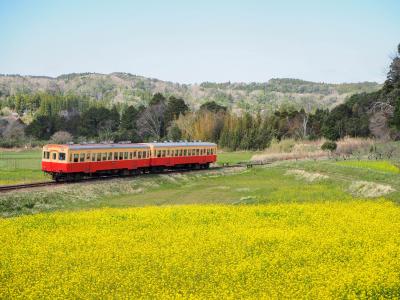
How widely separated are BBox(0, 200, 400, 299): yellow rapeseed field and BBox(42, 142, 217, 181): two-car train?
527 inches

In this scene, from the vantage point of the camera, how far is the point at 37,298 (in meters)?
15.2

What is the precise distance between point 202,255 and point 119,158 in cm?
2675

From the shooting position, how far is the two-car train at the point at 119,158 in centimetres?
4025

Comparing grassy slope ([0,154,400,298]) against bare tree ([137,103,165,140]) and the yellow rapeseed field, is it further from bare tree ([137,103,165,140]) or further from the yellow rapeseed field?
bare tree ([137,103,165,140])

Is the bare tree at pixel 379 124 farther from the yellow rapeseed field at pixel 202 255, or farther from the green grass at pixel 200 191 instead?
the yellow rapeseed field at pixel 202 255

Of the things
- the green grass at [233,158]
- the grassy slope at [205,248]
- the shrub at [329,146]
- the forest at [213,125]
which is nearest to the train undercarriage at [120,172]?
the grassy slope at [205,248]

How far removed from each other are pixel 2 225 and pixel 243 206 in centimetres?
1260

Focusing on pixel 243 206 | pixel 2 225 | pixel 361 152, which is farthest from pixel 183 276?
pixel 361 152

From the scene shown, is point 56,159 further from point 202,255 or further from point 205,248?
point 202,255

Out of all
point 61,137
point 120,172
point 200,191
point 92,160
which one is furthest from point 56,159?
point 61,137

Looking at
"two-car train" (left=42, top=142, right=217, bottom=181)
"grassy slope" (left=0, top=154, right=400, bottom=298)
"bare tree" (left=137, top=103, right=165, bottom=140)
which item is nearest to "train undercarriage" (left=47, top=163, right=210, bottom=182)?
"two-car train" (left=42, top=142, right=217, bottom=181)

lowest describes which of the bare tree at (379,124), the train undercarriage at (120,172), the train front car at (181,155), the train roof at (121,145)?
the train undercarriage at (120,172)

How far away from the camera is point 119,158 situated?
45250 mm

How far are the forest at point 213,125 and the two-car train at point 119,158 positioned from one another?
30625 millimetres
